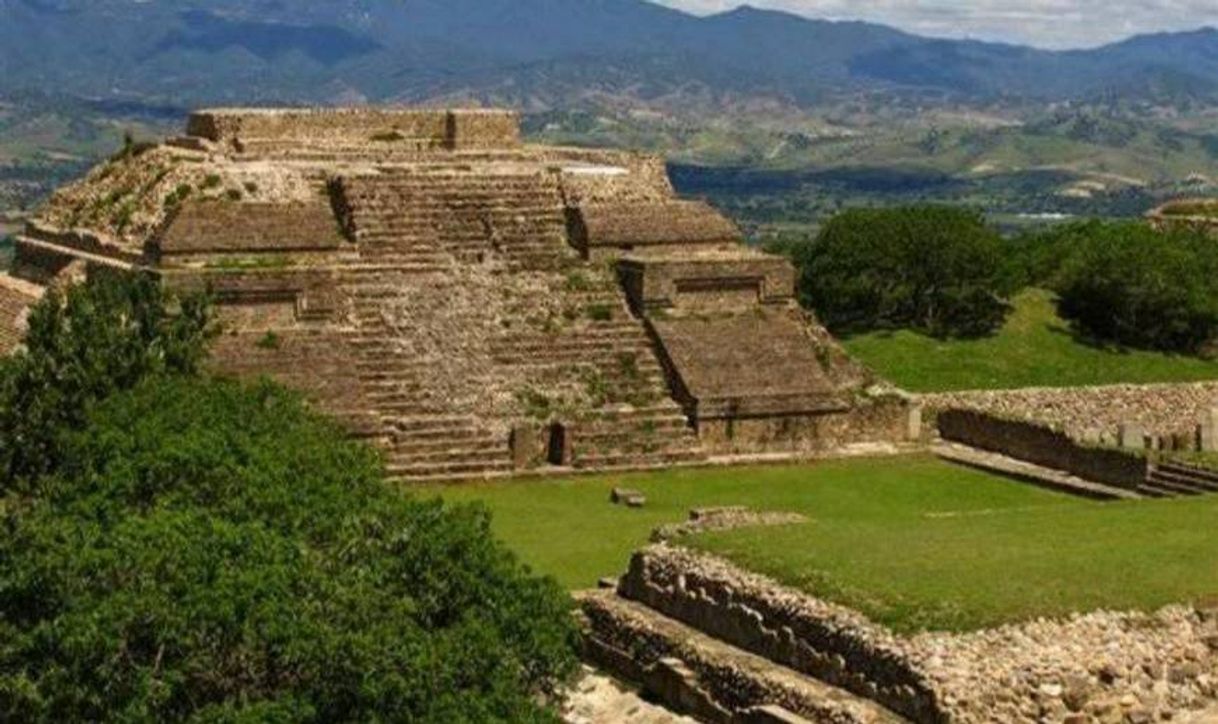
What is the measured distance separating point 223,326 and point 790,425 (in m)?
8.56

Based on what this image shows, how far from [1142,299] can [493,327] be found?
15787 millimetres

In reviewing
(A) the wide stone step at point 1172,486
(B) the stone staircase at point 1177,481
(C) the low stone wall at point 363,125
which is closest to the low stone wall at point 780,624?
(A) the wide stone step at point 1172,486

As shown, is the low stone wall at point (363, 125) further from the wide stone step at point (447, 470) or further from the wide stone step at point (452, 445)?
the wide stone step at point (447, 470)

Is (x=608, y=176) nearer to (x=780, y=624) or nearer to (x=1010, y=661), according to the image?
(x=780, y=624)

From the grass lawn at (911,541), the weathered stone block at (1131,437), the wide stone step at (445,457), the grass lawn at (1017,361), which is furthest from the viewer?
the grass lawn at (1017,361)

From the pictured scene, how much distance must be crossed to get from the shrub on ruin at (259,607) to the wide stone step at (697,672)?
1.66 meters

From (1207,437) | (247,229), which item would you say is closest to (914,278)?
(1207,437)

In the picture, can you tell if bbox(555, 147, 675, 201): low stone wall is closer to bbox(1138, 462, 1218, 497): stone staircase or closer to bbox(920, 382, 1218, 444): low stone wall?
bbox(920, 382, 1218, 444): low stone wall

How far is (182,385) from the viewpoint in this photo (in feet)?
82.7

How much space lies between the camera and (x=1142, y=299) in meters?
44.3

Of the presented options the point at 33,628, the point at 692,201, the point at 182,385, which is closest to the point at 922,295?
the point at 692,201

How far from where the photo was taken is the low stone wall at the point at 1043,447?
107ft

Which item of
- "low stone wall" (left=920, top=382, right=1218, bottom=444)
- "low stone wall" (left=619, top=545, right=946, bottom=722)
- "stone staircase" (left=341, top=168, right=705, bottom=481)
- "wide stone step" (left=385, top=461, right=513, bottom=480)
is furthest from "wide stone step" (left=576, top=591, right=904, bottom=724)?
"low stone wall" (left=920, top=382, right=1218, bottom=444)

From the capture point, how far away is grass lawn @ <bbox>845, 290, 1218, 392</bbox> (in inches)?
1606
